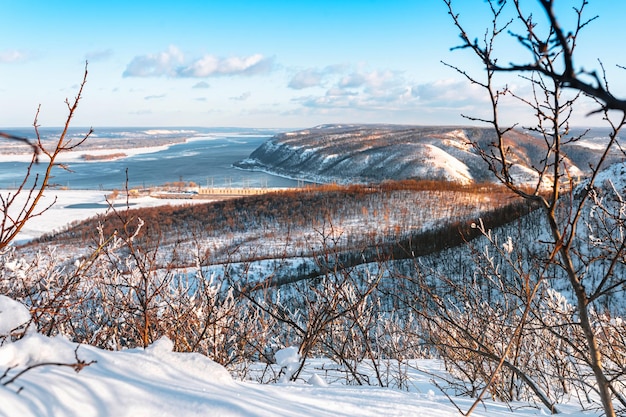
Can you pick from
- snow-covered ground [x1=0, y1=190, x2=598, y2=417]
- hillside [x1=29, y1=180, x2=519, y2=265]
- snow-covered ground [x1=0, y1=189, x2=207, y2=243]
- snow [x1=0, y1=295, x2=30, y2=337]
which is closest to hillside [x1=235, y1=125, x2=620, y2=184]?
hillside [x1=29, y1=180, x2=519, y2=265]

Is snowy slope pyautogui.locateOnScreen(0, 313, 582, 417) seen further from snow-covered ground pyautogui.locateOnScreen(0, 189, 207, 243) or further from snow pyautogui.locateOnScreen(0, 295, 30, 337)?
snow-covered ground pyautogui.locateOnScreen(0, 189, 207, 243)

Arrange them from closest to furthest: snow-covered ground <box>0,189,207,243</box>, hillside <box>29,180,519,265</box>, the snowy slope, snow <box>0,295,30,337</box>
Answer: the snowy slope → snow <box>0,295,30,337</box> → hillside <box>29,180,519,265</box> → snow-covered ground <box>0,189,207,243</box>

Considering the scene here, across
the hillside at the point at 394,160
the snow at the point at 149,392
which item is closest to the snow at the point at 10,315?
the snow at the point at 149,392

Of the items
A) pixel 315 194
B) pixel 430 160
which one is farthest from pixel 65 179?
pixel 430 160

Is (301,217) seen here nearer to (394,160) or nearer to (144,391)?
(144,391)

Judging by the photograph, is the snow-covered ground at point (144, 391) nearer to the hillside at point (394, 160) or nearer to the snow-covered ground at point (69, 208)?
the snow-covered ground at point (69, 208)

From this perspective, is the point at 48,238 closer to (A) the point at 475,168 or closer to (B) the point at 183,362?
(B) the point at 183,362

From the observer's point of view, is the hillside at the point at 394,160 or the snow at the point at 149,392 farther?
the hillside at the point at 394,160

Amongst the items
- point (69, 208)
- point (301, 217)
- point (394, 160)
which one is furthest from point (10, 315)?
point (394, 160)

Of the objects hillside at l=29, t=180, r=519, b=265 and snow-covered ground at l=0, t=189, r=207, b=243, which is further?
snow-covered ground at l=0, t=189, r=207, b=243
